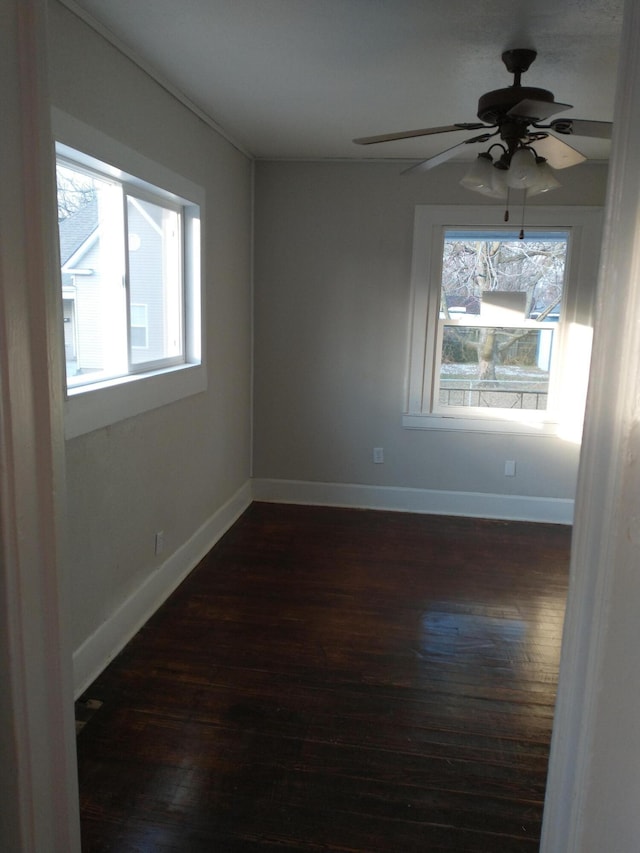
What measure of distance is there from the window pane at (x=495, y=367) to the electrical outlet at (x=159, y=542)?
7.69ft

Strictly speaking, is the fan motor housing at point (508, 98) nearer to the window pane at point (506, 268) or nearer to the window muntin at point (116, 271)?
the window muntin at point (116, 271)

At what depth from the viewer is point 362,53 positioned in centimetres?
250

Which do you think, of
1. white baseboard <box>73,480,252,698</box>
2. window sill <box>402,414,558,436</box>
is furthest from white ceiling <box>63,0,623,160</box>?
white baseboard <box>73,480,252,698</box>

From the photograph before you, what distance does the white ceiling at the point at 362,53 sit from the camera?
2143mm

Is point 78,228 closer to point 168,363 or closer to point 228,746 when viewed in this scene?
point 168,363

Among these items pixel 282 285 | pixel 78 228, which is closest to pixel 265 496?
pixel 282 285

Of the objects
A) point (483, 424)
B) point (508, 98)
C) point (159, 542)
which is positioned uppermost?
point (508, 98)

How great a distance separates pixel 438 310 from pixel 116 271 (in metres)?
2.46

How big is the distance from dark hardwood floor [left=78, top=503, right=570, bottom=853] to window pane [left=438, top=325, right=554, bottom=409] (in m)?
1.25

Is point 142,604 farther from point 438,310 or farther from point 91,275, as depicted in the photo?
point 438,310

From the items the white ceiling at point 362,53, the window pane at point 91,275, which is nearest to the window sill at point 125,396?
the window pane at point 91,275

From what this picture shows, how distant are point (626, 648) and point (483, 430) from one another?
3.92 meters

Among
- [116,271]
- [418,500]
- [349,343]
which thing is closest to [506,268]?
[349,343]

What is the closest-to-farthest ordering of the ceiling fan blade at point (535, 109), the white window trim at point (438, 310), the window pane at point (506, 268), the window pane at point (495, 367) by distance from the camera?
the ceiling fan blade at point (535, 109) → the white window trim at point (438, 310) → the window pane at point (506, 268) → the window pane at point (495, 367)
